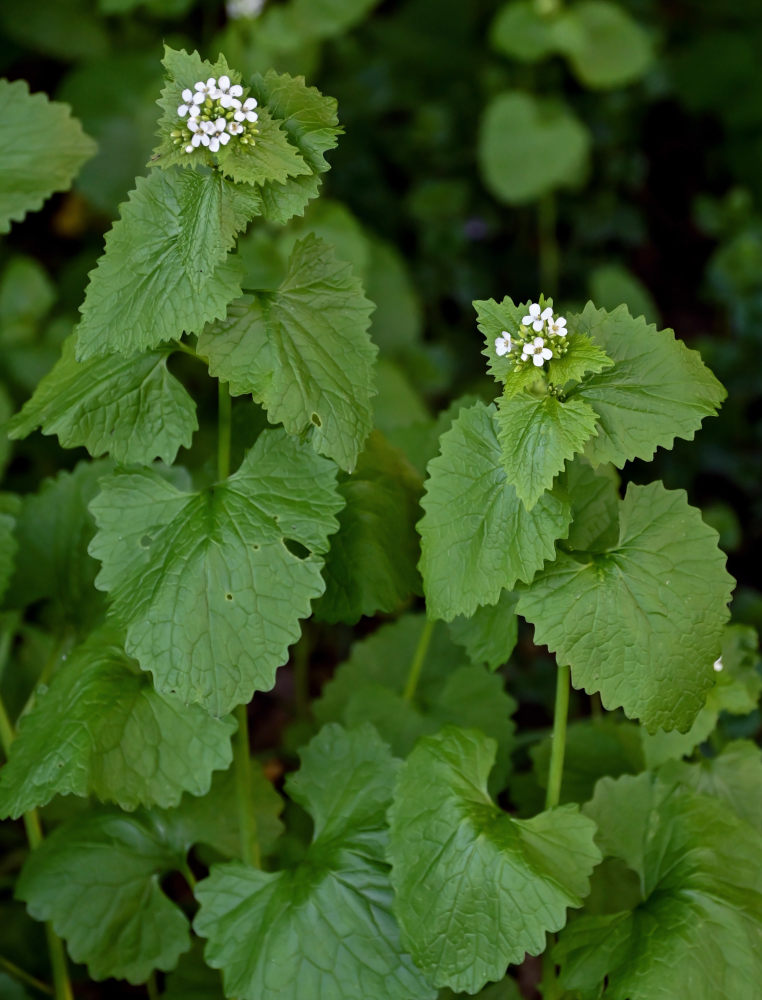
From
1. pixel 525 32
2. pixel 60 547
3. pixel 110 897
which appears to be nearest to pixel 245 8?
pixel 525 32

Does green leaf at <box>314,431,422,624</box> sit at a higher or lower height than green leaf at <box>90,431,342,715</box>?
lower

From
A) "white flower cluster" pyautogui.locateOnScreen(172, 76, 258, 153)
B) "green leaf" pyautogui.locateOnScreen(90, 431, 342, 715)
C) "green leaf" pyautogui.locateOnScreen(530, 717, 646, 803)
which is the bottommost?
"green leaf" pyautogui.locateOnScreen(530, 717, 646, 803)

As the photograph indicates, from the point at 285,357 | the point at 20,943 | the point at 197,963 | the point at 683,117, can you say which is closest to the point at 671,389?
the point at 285,357

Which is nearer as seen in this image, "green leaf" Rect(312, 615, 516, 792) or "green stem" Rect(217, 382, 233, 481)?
"green stem" Rect(217, 382, 233, 481)

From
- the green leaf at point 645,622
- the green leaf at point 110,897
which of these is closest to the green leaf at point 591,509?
the green leaf at point 645,622

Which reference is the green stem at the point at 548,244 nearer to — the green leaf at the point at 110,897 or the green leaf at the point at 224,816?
the green leaf at the point at 224,816

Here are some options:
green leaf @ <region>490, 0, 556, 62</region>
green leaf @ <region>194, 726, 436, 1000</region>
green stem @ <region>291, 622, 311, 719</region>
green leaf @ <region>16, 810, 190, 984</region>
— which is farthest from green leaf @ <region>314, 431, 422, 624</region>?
green leaf @ <region>490, 0, 556, 62</region>

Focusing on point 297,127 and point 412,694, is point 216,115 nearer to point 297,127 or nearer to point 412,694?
point 297,127

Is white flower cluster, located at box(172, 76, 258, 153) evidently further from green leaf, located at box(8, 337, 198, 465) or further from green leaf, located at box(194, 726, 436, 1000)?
green leaf, located at box(194, 726, 436, 1000)
